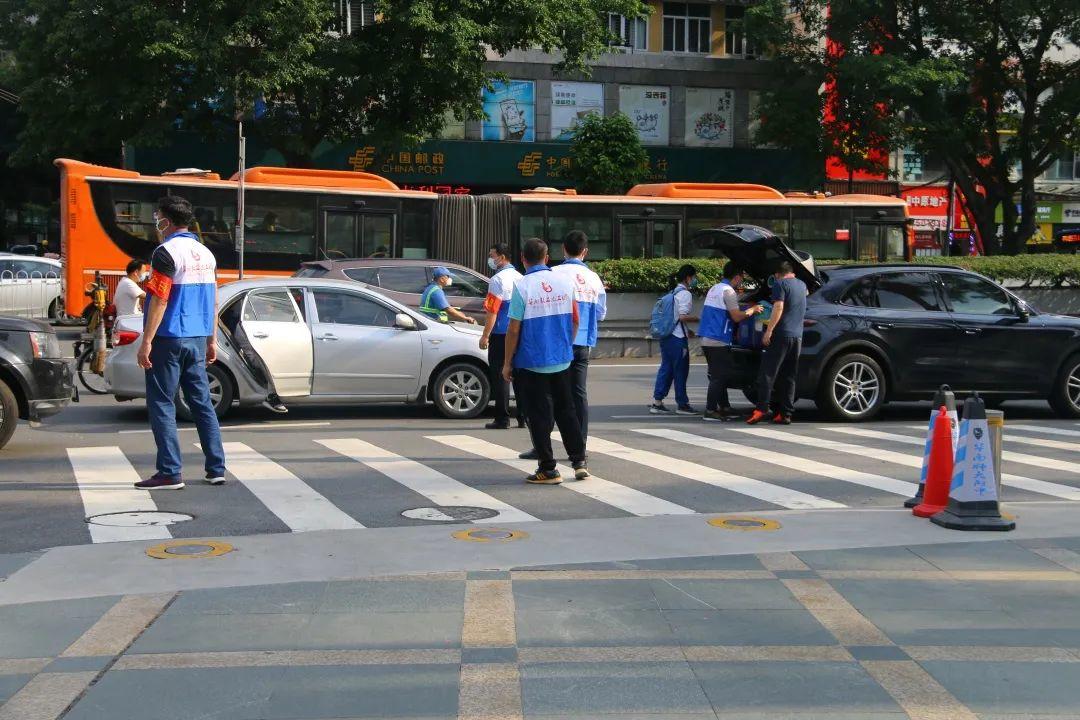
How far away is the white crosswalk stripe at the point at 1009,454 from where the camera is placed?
36.2 feet

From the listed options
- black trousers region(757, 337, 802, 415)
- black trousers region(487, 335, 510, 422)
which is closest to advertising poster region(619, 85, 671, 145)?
black trousers region(757, 337, 802, 415)

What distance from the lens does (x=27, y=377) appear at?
10719mm

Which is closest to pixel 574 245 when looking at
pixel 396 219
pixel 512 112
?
pixel 396 219

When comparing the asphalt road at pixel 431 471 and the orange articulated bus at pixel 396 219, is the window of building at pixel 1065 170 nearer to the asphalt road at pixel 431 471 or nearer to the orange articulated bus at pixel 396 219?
the orange articulated bus at pixel 396 219

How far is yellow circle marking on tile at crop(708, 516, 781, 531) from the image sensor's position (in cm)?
796

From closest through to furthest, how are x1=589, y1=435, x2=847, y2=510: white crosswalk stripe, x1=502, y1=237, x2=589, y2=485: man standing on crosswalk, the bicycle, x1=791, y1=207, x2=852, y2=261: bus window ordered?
x1=589, y1=435, x2=847, y2=510: white crosswalk stripe
x1=502, y1=237, x2=589, y2=485: man standing on crosswalk
the bicycle
x1=791, y1=207, x2=852, y2=261: bus window

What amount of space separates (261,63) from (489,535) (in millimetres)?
23481

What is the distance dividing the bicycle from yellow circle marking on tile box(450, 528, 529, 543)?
928cm

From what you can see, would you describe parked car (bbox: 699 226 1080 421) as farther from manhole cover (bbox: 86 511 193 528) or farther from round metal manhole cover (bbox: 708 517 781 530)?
manhole cover (bbox: 86 511 193 528)

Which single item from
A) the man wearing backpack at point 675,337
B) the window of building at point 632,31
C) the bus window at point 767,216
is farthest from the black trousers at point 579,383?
the window of building at point 632,31

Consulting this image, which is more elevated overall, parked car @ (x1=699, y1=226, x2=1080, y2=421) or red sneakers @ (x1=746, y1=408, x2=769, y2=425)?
parked car @ (x1=699, y1=226, x2=1080, y2=421)

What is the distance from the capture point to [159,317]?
346 inches

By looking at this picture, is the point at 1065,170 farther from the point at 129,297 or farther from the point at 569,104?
the point at 129,297

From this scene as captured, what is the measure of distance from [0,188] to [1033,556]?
48457 mm
